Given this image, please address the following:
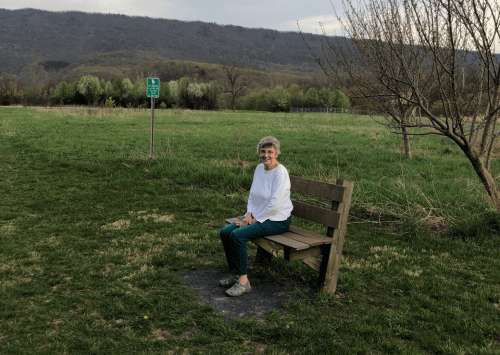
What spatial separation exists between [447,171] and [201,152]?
8.21 m

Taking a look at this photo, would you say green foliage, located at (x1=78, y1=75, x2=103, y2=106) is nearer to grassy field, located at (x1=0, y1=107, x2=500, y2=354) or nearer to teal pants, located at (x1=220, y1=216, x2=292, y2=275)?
grassy field, located at (x1=0, y1=107, x2=500, y2=354)

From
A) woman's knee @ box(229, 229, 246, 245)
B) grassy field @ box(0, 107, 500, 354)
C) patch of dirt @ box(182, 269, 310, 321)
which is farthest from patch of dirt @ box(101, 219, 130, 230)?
woman's knee @ box(229, 229, 246, 245)

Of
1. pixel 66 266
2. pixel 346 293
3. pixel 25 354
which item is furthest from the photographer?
pixel 66 266

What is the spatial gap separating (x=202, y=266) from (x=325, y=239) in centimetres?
174

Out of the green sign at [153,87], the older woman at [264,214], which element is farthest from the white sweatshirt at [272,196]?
the green sign at [153,87]

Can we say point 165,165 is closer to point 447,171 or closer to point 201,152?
point 201,152

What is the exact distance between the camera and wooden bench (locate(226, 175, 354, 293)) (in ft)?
13.3

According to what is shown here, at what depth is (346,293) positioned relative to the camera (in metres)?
4.34

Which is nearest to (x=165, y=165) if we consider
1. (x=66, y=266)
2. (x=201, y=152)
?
(x=201, y=152)

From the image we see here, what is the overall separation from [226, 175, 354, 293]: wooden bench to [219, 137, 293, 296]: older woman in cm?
15

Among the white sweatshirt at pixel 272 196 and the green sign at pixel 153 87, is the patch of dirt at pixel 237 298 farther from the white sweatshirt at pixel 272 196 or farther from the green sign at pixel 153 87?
the green sign at pixel 153 87

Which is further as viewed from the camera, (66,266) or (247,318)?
(66,266)

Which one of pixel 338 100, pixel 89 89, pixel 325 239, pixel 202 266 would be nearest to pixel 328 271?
pixel 325 239

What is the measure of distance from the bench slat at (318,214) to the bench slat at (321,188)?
15cm
